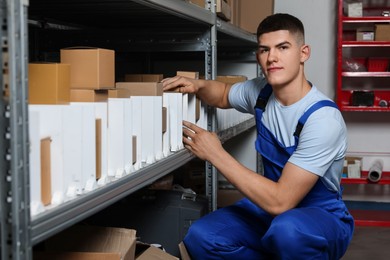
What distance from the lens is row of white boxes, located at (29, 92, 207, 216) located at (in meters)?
1.21

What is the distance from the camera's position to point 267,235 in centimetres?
223

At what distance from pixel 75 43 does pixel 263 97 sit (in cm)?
102

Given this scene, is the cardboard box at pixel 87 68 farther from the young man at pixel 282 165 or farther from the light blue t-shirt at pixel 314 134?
the light blue t-shirt at pixel 314 134

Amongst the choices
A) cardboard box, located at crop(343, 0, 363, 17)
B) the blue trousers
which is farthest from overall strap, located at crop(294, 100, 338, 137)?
cardboard box, located at crop(343, 0, 363, 17)

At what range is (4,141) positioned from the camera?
42.2 inches

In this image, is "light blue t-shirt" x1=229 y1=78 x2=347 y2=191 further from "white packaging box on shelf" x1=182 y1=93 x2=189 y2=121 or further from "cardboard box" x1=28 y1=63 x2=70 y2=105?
"cardboard box" x1=28 y1=63 x2=70 y2=105

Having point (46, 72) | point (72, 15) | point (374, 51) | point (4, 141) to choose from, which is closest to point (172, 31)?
point (72, 15)

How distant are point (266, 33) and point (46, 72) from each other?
1.30 metres

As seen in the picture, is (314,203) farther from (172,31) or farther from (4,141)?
(4,141)

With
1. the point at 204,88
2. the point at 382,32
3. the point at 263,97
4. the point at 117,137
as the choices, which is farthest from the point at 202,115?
the point at 382,32

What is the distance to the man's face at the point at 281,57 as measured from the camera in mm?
2371

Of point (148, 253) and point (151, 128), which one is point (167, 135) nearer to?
point (151, 128)

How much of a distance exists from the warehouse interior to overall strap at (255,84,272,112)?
25 centimetres

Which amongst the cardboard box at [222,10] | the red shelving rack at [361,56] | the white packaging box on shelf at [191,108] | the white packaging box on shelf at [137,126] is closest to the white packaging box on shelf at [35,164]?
the white packaging box on shelf at [137,126]
